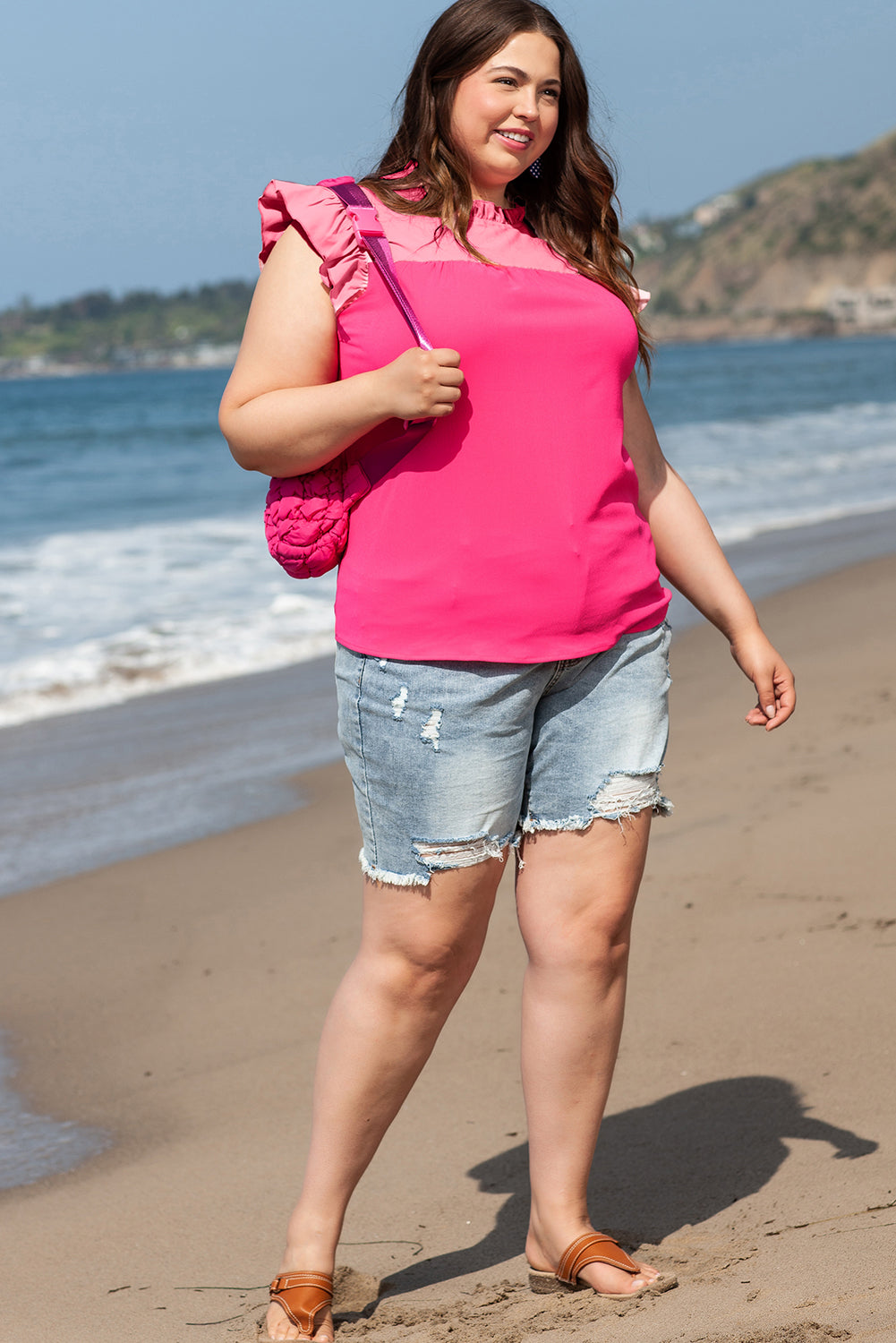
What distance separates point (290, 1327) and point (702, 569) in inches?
51.0

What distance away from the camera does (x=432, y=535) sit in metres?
1.81

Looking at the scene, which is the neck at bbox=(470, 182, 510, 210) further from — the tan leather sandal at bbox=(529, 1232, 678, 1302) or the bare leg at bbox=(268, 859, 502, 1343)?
the tan leather sandal at bbox=(529, 1232, 678, 1302)

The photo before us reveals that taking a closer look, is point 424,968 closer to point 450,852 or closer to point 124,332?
point 450,852

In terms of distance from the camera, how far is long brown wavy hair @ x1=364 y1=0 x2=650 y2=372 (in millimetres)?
1875

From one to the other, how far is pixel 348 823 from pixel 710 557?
2.59m

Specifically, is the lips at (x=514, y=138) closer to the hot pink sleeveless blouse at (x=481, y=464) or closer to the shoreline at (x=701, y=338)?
the hot pink sleeveless blouse at (x=481, y=464)

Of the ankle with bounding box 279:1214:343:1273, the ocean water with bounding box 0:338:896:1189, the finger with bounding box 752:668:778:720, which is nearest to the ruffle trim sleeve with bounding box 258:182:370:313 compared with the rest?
the finger with bounding box 752:668:778:720

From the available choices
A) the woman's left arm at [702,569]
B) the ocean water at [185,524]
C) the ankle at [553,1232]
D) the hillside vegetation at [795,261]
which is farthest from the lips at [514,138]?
the hillside vegetation at [795,261]

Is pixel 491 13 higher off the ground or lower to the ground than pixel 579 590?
higher

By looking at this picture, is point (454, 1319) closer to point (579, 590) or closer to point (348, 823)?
point (579, 590)

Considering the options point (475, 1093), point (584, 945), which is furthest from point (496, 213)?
point (475, 1093)

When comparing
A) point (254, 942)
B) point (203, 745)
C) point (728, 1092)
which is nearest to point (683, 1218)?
point (728, 1092)

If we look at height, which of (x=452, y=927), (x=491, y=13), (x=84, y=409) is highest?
(x=491, y=13)

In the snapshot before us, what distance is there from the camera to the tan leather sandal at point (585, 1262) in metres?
2.01
